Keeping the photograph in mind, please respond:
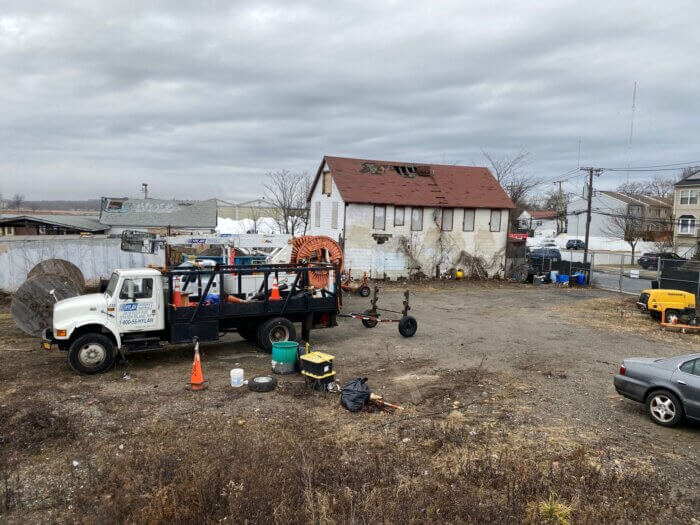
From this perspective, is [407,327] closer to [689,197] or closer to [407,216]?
[407,216]

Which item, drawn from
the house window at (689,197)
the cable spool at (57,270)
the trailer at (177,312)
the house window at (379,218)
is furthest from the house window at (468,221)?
the house window at (689,197)

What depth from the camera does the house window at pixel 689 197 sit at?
53812 millimetres

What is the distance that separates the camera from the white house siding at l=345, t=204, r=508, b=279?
1203 inches

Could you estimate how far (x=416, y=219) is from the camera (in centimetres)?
3189

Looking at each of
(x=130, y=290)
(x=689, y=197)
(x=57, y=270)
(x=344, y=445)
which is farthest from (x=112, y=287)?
(x=689, y=197)

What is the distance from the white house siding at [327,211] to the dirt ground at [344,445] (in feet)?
59.1

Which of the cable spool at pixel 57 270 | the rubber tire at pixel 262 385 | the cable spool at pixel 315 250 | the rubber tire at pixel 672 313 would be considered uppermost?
the cable spool at pixel 315 250

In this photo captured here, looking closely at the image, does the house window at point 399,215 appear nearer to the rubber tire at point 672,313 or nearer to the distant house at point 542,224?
the rubber tire at point 672,313

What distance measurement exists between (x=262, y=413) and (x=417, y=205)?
2437 cm

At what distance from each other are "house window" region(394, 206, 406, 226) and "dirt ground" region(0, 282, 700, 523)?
60.8ft

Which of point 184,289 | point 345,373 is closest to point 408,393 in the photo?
point 345,373

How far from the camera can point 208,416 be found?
867 cm

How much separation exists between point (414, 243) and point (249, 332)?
64.9ft

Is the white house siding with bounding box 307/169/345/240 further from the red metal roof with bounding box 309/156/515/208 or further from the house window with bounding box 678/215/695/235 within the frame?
the house window with bounding box 678/215/695/235
